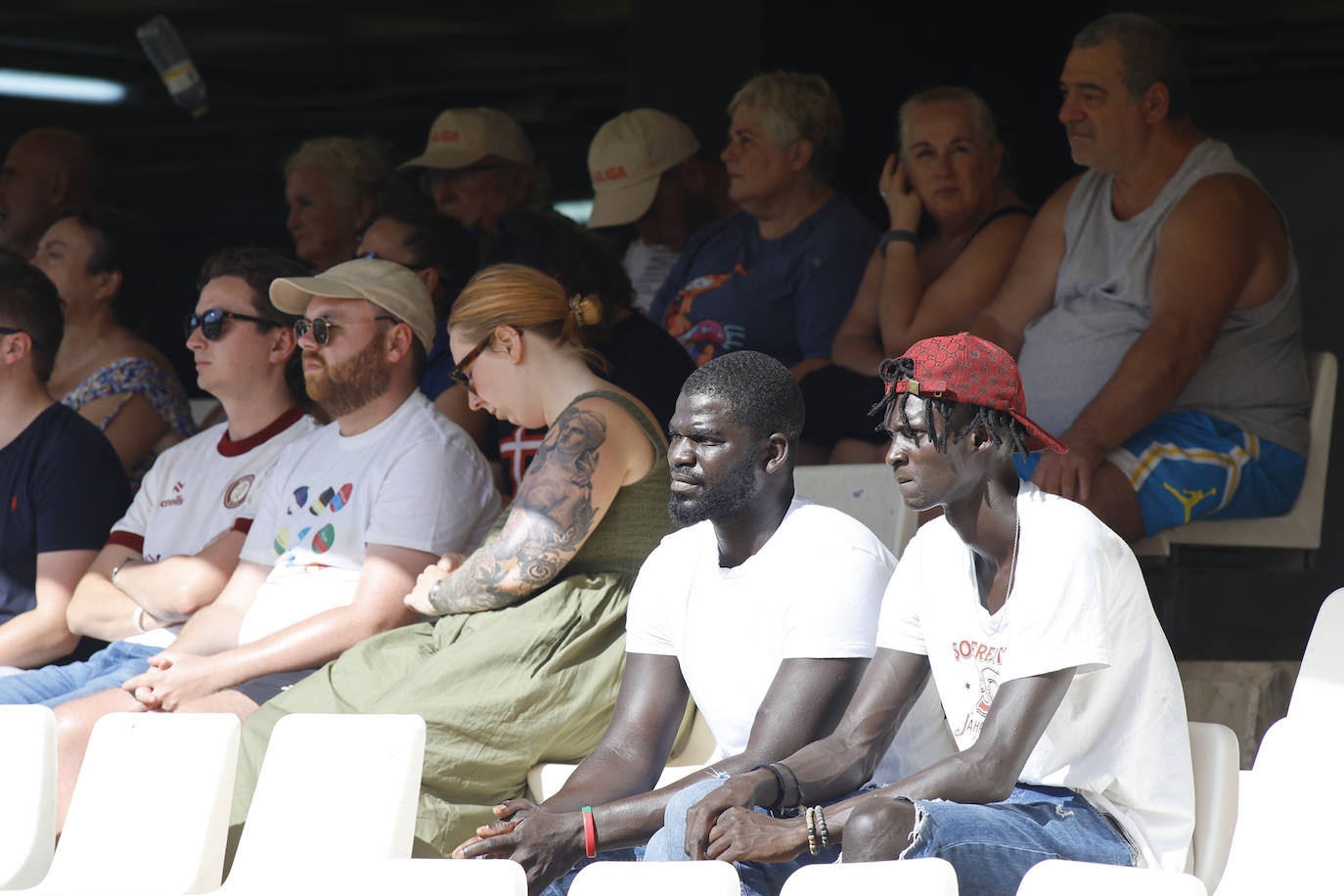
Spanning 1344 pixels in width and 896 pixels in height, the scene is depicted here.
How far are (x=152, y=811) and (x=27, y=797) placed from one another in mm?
303

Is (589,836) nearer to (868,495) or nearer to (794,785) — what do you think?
(794,785)

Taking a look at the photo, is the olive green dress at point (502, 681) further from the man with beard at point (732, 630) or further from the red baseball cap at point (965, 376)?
the red baseball cap at point (965, 376)

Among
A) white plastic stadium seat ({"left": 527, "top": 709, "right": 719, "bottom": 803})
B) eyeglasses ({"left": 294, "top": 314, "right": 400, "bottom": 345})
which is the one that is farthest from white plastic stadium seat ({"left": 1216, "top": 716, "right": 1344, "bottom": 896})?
eyeglasses ({"left": 294, "top": 314, "right": 400, "bottom": 345})

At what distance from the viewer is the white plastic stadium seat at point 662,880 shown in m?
1.91

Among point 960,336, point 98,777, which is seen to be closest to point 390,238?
point 98,777

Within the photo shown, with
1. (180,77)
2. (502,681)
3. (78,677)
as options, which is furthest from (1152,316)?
(180,77)

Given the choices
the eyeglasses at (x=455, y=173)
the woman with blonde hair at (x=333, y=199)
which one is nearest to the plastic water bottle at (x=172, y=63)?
the woman with blonde hair at (x=333, y=199)

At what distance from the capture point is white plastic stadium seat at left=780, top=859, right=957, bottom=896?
1.83m

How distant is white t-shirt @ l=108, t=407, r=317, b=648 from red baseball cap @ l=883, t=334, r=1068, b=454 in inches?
86.2

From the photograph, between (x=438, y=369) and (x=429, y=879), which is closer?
(x=429, y=879)

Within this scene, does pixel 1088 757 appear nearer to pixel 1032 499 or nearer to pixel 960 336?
pixel 1032 499

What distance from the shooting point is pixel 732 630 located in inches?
105

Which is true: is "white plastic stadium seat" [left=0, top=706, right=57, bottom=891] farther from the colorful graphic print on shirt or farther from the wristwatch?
the wristwatch

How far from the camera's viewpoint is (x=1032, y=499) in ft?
7.82
